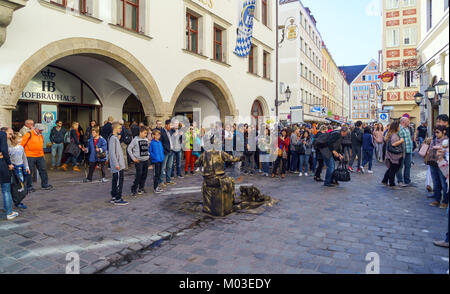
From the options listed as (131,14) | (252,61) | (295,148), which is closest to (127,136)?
(131,14)

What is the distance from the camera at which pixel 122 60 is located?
36.0 ft

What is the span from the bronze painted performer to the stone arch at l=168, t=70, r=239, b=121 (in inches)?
333

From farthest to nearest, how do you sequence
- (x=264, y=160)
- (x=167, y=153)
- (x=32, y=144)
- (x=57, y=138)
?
(x=57, y=138) < (x=264, y=160) < (x=167, y=153) < (x=32, y=144)

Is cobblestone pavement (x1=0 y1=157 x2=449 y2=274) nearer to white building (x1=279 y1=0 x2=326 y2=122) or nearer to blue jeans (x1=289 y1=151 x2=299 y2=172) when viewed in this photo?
blue jeans (x1=289 y1=151 x2=299 y2=172)

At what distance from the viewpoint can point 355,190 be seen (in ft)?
26.5

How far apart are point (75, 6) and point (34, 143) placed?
5056mm

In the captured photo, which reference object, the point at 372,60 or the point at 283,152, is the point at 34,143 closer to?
the point at 283,152

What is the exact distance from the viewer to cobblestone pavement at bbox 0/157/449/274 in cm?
361

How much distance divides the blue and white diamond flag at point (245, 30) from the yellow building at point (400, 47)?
69.6 ft

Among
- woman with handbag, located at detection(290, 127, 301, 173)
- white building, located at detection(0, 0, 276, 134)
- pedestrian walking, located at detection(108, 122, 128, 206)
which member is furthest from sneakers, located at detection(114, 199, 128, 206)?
woman with handbag, located at detection(290, 127, 301, 173)

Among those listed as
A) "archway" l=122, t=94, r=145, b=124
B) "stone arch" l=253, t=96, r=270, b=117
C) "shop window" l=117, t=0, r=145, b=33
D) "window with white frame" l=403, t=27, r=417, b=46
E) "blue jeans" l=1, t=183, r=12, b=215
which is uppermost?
"window with white frame" l=403, t=27, r=417, b=46

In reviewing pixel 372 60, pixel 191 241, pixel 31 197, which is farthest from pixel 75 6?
pixel 372 60

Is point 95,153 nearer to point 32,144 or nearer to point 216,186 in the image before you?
point 32,144

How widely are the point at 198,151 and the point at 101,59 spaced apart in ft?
16.2
